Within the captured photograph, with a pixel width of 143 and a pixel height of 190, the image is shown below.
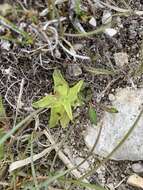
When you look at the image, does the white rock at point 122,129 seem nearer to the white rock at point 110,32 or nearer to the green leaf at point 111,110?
the green leaf at point 111,110

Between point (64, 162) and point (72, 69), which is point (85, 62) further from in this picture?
point (64, 162)

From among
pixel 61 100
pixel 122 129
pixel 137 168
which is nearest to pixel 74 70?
pixel 61 100

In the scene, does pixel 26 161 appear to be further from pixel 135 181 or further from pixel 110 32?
pixel 110 32

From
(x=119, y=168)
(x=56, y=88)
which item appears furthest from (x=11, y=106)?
(x=119, y=168)

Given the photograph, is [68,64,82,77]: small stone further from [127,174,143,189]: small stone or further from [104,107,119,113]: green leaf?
[127,174,143,189]: small stone

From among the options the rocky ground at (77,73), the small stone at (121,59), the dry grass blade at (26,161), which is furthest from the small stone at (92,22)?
the dry grass blade at (26,161)

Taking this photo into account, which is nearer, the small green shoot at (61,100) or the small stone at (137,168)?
the small green shoot at (61,100)

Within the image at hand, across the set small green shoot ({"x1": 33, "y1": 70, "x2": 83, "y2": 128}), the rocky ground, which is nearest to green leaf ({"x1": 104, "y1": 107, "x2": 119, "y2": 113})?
the rocky ground
